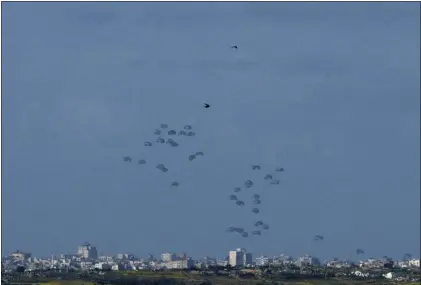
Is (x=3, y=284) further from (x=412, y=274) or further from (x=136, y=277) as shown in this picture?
(x=412, y=274)

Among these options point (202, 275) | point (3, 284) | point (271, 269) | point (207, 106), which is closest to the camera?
point (207, 106)

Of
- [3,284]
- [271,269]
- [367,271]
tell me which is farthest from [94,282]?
[367,271]

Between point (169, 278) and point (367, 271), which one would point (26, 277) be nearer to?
point (169, 278)

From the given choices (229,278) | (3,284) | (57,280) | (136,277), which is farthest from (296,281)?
(3,284)

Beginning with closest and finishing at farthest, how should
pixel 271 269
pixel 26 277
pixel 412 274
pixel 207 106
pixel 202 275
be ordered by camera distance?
pixel 207 106 < pixel 26 277 < pixel 202 275 < pixel 271 269 < pixel 412 274

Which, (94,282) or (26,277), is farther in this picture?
(26,277)

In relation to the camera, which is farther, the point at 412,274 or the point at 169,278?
the point at 412,274

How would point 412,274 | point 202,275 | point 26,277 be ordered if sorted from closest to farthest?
point 26,277, point 202,275, point 412,274

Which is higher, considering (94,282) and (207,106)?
(207,106)

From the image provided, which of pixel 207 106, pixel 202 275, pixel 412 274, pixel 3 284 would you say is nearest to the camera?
pixel 207 106
